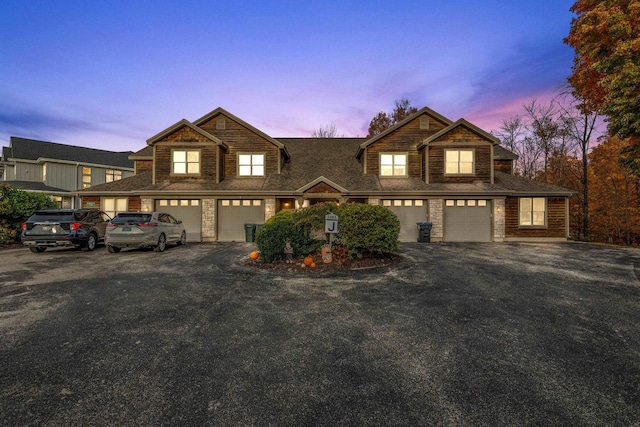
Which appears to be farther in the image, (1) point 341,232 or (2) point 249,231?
(2) point 249,231

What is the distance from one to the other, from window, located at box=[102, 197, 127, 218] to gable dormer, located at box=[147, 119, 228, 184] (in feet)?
9.15

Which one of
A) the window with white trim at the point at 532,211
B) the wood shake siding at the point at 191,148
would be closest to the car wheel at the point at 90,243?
the wood shake siding at the point at 191,148

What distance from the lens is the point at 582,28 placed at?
1380cm

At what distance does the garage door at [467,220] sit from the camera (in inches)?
642

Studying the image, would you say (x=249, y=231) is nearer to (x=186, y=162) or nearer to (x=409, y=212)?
(x=186, y=162)

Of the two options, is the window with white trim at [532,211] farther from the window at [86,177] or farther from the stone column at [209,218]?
the window at [86,177]

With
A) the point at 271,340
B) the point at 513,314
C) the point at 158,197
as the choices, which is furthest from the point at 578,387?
the point at 158,197

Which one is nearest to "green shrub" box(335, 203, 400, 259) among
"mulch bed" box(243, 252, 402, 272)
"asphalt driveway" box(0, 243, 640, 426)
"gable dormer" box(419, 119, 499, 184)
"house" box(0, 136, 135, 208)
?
"mulch bed" box(243, 252, 402, 272)

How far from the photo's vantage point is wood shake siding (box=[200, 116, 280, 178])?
59.4 feet

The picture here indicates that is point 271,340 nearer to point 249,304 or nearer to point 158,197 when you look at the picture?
point 249,304

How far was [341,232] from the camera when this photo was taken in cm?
920

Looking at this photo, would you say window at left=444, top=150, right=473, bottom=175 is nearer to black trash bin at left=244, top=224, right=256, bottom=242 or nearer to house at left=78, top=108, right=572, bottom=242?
house at left=78, top=108, right=572, bottom=242

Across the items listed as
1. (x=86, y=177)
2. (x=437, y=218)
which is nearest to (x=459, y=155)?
(x=437, y=218)

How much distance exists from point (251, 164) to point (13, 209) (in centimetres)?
1183
